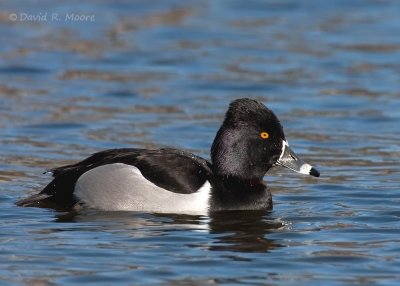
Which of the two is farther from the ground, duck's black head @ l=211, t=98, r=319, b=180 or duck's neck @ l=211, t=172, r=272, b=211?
duck's black head @ l=211, t=98, r=319, b=180

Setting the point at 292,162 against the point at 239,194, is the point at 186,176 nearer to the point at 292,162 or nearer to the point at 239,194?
the point at 239,194

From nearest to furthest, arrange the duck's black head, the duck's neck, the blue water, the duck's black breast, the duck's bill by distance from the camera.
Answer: the blue water, the duck's black breast, the duck's neck, the duck's black head, the duck's bill

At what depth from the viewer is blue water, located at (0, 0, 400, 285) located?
8.66 metres

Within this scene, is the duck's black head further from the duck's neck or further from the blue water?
the blue water

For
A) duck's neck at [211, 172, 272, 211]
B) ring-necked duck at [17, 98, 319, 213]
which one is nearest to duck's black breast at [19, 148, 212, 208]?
ring-necked duck at [17, 98, 319, 213]

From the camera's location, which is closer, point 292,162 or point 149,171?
point 149,171

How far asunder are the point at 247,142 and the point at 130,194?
45.1 inches

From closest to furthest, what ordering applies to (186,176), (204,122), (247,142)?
(186,176)
(247,142)
(204,122)

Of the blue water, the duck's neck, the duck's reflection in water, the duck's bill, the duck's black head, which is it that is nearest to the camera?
the blue water

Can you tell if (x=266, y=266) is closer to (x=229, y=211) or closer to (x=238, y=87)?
(x=229, y=211)

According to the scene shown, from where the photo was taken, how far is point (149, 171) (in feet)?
33.1

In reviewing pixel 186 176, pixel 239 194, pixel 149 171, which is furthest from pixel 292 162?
pixel 149 171

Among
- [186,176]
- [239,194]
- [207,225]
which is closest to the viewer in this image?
[207,225]

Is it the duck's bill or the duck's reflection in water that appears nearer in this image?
the duck's reflection in water
